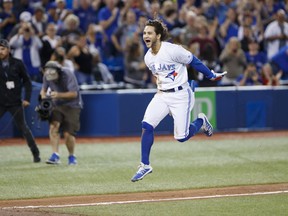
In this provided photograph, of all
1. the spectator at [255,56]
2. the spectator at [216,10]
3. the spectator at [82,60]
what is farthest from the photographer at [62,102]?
the spectator at [216,10]

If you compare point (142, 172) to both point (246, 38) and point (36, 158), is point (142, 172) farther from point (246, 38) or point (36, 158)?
point (246, 38)

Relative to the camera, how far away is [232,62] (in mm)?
18547

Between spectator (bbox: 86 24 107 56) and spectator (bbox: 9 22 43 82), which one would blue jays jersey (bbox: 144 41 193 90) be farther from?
spectator (bbox: 86 24 107 56)

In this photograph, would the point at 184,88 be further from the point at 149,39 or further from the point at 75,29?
the point at 75,29

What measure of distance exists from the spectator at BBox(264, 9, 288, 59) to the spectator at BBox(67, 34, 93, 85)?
17.2 ft

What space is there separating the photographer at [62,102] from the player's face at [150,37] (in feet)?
9.63

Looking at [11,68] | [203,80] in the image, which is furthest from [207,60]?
[11,68]

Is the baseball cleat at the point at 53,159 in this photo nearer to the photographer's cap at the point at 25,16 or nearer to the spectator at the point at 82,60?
the spectator at the point at 82,60

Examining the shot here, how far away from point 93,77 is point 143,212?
31.4ft

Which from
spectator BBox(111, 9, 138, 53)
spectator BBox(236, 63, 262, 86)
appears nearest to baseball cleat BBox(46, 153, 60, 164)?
spectator BBox(111, 9, 138, 53)

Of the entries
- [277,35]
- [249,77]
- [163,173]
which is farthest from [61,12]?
[163,173]

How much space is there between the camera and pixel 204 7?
20.7 m

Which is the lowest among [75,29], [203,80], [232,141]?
[232,141]

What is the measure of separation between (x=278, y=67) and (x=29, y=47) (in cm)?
677
